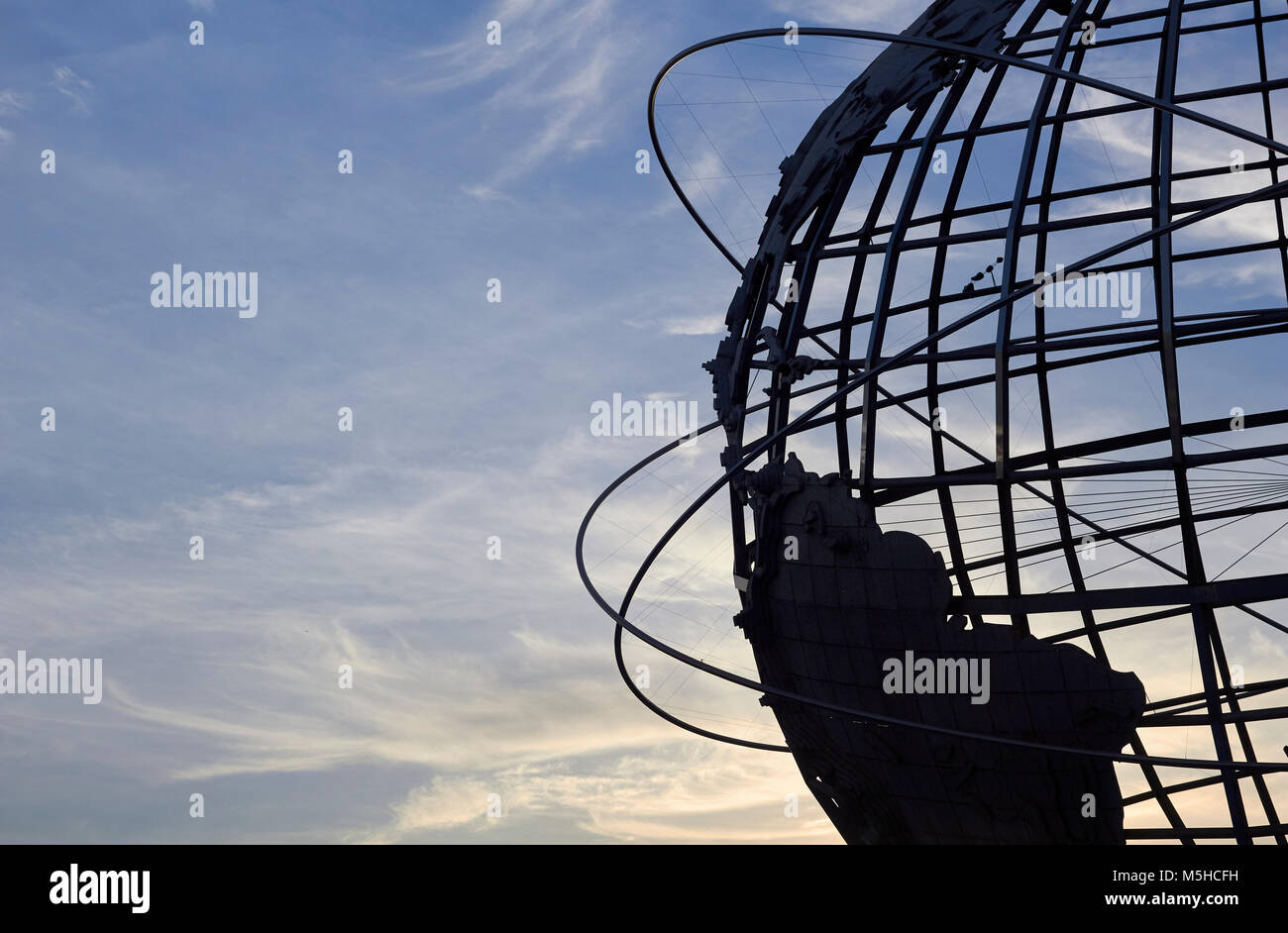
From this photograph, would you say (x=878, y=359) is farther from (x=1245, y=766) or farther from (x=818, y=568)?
(x=1245, y=766)

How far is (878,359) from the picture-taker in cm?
1406

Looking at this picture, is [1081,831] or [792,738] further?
[792,738]

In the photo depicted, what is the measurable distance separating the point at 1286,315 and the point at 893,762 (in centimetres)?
558

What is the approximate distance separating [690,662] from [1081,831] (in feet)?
13.0
